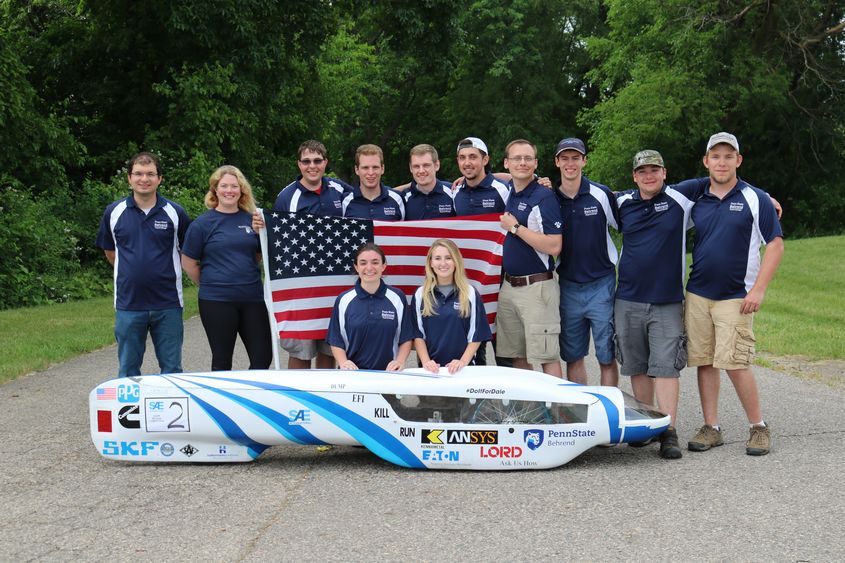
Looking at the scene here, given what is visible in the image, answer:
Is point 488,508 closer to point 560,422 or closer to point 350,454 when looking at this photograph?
point 560,422

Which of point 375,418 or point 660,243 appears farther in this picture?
point 660,243

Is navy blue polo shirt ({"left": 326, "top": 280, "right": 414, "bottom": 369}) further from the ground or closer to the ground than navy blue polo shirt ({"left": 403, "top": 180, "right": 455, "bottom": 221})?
closer to the ground

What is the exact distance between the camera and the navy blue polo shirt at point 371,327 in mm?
7410

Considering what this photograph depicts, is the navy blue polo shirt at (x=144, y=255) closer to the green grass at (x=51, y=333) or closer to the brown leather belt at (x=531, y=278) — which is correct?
the brown leather belt at (x=531, y=278)

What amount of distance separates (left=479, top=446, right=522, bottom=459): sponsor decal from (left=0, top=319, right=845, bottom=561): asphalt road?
127mm

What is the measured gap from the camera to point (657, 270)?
7.25m

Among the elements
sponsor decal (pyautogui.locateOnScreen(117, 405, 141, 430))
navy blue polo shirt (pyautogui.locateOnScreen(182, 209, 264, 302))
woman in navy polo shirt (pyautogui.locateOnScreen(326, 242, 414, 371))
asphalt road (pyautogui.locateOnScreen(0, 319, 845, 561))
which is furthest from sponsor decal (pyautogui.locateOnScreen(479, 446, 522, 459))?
sponsor decal (pyautogui.locateOnScreen(117, 405, 141, 430))

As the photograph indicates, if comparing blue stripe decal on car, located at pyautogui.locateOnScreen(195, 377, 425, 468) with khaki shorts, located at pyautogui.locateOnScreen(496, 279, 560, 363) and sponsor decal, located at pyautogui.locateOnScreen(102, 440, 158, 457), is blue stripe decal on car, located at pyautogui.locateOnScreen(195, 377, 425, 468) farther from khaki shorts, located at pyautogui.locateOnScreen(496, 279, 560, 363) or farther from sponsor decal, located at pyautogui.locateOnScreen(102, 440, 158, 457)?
khaki shorts, located at pyautogui.locateOnScreen(496, 279, 560, 363)

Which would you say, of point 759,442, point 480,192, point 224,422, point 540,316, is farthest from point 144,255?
point 759,442

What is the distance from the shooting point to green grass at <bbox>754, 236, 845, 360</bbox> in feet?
41.6

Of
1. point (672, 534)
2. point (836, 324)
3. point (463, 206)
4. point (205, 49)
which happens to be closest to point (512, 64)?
point (205, 49)

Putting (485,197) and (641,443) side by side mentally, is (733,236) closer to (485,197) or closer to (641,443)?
(641,443)

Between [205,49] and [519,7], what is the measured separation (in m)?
23.9

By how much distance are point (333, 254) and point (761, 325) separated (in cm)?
889
